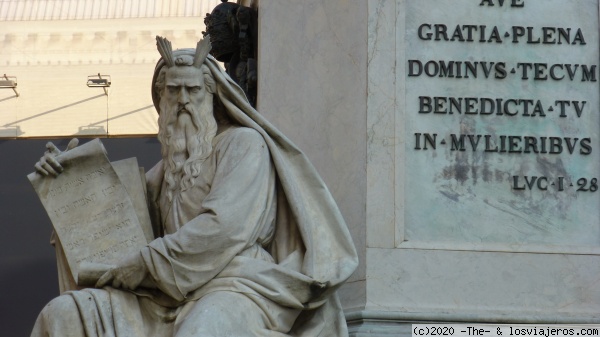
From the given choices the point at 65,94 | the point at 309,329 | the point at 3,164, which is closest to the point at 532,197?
the point at 309,329

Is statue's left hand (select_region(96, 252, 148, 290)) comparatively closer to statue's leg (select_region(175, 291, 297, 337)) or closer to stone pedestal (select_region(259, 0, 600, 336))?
statue's leg (select_region(175, 291, 297, 337))

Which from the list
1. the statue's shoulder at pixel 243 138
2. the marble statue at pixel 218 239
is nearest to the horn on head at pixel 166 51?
the marble statue at pixel 218 239

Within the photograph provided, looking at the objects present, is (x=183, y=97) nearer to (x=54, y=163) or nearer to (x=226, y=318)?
(x=54, y=163)

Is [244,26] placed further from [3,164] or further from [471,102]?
[3,164]

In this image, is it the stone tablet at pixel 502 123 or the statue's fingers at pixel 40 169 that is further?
the stone tablet at pixel 502 123

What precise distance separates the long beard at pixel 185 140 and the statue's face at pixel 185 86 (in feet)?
0.12

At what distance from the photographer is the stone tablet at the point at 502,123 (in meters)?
9.93

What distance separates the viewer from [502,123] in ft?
33.1

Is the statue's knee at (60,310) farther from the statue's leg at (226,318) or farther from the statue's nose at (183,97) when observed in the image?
the statue's nose at (183,97)

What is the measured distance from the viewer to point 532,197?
32.8ft

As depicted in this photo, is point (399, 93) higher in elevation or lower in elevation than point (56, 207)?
higher

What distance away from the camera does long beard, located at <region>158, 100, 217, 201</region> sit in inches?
369

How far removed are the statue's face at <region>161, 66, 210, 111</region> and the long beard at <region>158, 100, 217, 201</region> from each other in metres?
0.04

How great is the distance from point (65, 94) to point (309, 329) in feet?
47.2
